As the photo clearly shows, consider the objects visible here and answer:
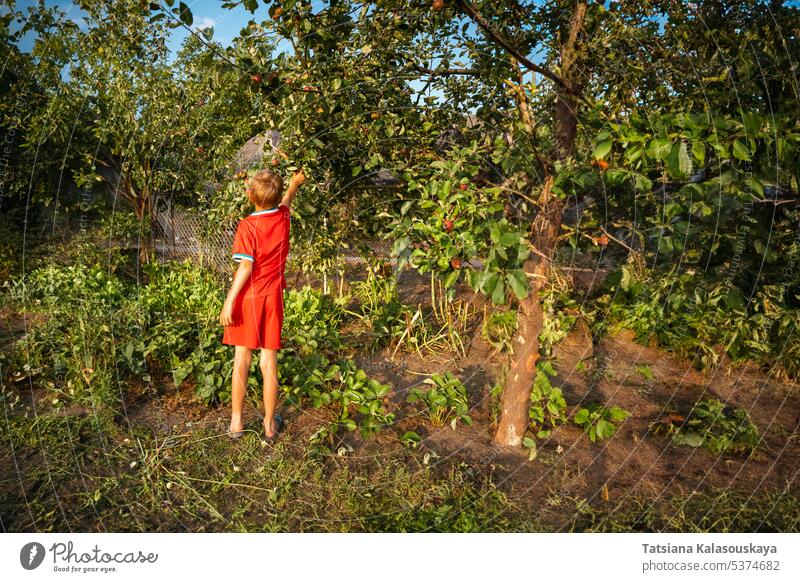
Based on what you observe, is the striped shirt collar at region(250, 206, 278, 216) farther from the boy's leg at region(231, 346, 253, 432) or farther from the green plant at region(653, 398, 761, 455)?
the green plant at region(653, 398, 761, 455)

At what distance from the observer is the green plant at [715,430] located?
119 inches

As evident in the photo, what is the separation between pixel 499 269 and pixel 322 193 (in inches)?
64.8

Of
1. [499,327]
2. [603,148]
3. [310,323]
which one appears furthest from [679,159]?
[310,323]

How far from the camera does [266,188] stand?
9.60ft

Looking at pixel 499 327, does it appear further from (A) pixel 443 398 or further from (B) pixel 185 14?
(B) pixel 185 14

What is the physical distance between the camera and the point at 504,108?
3.59 metres

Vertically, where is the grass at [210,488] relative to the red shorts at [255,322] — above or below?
below

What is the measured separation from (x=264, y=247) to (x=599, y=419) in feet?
6.41

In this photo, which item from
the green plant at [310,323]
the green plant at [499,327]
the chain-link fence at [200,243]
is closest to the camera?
the green plant at [499,327]

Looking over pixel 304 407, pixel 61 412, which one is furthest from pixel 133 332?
pixel 304 407

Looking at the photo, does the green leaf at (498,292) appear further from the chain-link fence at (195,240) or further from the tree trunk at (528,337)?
the chain-link fence at (195,240)

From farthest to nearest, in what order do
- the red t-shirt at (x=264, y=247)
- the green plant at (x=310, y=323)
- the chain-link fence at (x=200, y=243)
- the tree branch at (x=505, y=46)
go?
the chain-link fence at (x=200, y=243)
the green plant at (x=310, y=323)
the red t-shirt at (x=264, y=247)
the tree branch at (x=505, y=46)

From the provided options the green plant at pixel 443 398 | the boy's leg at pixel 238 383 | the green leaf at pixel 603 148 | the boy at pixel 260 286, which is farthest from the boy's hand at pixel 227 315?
the green leaf at pixel 603 148
